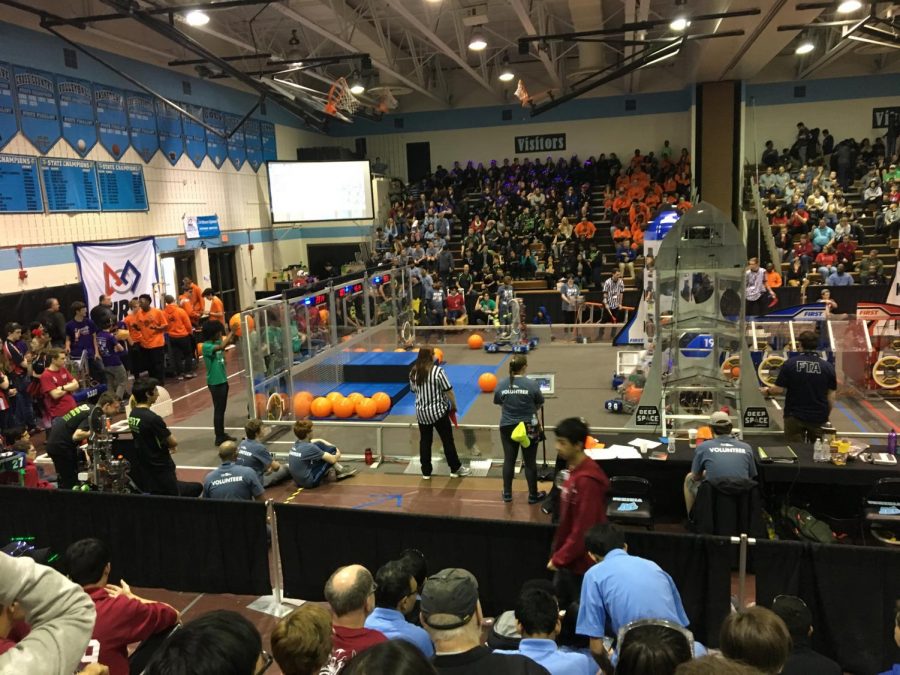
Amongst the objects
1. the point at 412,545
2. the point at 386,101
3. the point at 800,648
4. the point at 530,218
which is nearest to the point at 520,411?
the point at 412,545

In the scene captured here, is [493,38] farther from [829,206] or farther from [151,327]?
[151,327]

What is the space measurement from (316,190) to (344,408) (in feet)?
38.3

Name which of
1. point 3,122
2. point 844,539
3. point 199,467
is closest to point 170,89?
point 3,122

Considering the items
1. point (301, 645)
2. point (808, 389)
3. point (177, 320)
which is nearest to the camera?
point (301, 645)

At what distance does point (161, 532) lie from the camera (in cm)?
568

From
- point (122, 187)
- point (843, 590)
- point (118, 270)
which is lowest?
Answer: point (843, 590)

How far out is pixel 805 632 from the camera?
3.42 m

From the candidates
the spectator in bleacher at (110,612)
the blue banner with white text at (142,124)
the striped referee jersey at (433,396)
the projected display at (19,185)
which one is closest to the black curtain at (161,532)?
the spectator in bleacher at (110,612)

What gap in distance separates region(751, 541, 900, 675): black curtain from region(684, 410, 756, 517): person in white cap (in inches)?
47.1

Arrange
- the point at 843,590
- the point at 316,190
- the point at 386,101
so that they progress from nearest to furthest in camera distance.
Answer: the point at 843,590 → the point at 316,190 → the point at 386,101

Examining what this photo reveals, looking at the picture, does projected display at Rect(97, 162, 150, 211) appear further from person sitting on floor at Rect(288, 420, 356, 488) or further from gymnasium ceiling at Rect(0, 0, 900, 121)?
person sitting on floor at Rect(288, 420, 356, 488)

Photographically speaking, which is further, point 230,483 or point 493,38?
point 493,38

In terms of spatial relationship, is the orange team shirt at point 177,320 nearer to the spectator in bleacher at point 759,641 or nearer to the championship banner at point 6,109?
the championship banner at point 6,109

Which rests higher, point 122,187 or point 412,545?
point 122,187
